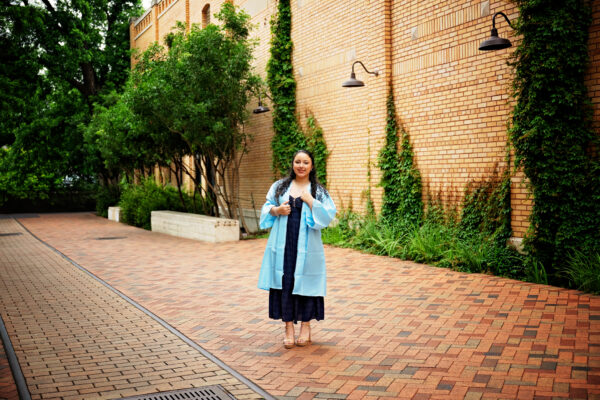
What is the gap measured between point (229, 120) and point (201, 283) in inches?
269

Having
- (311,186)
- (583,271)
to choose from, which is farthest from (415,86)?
(311,186)

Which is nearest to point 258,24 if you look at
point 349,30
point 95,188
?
point 349,30

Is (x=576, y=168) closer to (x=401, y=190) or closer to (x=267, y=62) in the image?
(x=401, y=190)

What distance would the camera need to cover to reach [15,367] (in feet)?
16.1

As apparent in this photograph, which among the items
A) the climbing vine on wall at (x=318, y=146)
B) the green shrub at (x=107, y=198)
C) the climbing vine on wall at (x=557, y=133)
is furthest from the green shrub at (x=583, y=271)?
the green shrub at (x=107, y=198)

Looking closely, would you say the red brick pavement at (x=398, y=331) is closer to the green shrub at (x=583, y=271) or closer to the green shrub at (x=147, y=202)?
the green shrub at (x=583, y=271)

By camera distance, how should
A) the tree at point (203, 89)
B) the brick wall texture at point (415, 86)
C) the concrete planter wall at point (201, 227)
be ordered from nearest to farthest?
1. the brick wall texture at point (415, 86)
2. the tree at point (203, 89)
3. the concrete planter wall at point (201, 227)

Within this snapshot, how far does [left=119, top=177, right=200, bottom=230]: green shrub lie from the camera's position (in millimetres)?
20062

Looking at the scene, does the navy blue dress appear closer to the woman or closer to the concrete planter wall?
the woman

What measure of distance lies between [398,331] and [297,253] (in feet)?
4.98

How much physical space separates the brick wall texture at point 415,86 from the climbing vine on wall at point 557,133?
233mm

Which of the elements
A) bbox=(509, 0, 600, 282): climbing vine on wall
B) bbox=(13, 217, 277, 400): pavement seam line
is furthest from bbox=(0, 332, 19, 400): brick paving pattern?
bbox=(509, 0, 600, 282): climbing vine on wall

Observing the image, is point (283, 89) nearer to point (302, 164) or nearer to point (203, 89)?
point (203, 89)

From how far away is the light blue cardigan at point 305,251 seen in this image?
5195 mm
